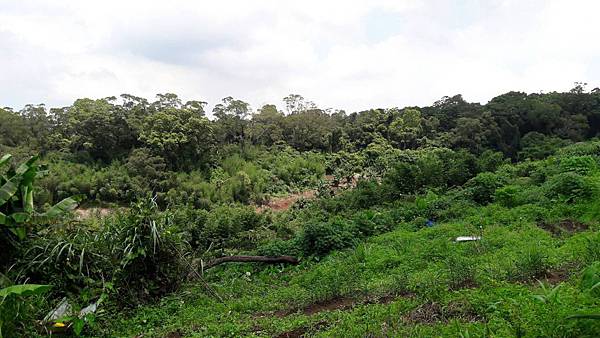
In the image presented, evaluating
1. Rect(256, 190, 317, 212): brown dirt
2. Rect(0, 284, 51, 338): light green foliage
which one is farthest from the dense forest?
Rect(256, 190, 317, 212): brown dirt

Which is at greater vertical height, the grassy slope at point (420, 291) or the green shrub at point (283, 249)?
the grassy slope at point (420, 291)

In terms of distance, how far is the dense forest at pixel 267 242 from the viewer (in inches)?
149

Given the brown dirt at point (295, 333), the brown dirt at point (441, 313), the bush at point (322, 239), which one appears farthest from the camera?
the bush at point (322, 239)

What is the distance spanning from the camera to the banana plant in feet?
16.9

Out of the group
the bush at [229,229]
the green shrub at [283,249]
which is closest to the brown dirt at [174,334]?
the green shrub at [283,249]

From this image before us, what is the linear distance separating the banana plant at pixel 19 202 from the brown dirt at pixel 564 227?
25.9 ft

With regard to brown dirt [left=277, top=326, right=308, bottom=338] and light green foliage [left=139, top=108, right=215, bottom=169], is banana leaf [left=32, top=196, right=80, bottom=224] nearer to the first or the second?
brown dirt [left=277, top=326, right=308, bottom=338]

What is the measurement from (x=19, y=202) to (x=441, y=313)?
204 inches

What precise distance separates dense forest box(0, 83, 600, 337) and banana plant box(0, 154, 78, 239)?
0.02 m

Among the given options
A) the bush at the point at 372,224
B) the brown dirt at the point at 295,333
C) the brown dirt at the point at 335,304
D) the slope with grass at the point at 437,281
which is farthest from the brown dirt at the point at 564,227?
the brown dirt at the point at 295,333

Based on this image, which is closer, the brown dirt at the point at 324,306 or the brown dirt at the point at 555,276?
the brown dirt at the point at 555,276

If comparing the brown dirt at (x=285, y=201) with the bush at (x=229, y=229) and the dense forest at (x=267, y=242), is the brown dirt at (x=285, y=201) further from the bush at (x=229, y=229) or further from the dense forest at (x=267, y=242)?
the bush at (x=229, y=229)

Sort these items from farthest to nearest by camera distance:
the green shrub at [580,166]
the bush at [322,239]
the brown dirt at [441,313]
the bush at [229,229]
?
the bush at [229,229]
the green shrub at [580,166]
the bush at [322,239]
the brown dirt at [441,313]

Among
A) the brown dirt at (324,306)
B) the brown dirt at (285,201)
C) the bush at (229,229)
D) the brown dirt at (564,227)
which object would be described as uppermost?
the brown dirt at (564,227)
